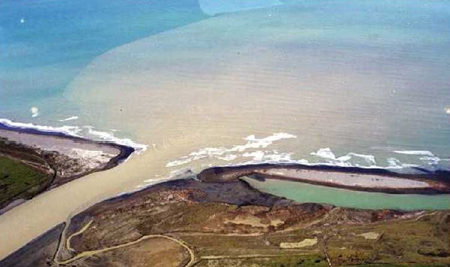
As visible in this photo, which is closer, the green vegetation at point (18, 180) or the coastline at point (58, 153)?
the green vegetation at point (18, 180)

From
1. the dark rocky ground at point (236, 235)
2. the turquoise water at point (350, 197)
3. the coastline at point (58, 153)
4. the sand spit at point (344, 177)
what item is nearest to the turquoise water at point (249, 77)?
the turquoise water at point (350, 197)

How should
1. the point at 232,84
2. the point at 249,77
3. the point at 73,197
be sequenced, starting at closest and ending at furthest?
the point at 73,197
the point at 232,84
the point at 249,77

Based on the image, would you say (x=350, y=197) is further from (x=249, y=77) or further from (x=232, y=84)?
(x=249, y=77)

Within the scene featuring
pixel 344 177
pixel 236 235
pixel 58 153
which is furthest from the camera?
pixel 58 153

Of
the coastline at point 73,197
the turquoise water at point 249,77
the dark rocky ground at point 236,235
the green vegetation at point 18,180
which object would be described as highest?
the turquoise water at point 249,77

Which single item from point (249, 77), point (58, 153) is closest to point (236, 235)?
point (58, 153)

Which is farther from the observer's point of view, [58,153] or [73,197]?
[58,153]

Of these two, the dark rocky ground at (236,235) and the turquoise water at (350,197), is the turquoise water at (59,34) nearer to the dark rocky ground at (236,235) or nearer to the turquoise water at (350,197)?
the dark rocky ground at (236,235)

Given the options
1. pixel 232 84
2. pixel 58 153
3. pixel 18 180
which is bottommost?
pixel 18 180
